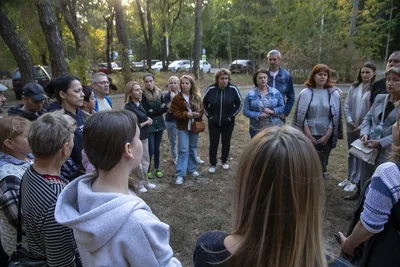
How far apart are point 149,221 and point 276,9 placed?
82.9ft

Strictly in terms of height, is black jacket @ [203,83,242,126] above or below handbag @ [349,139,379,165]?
above

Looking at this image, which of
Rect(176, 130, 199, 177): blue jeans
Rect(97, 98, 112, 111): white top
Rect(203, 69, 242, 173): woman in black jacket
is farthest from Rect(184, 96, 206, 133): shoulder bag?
Rect(97, 98, 112, 111): white top

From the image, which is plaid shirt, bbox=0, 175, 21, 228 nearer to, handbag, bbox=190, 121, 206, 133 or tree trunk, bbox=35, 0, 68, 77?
handbag, bbox=190, 121, 206, 133

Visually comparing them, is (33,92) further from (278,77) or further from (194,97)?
(278,77)

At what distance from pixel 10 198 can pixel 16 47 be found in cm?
482

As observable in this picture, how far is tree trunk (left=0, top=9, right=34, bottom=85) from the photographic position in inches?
206

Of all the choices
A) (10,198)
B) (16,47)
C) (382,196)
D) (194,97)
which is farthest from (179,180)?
(16,47)

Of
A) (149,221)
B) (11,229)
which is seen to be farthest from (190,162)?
(149,221)

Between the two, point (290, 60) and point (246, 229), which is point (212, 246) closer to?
point (246, 229)

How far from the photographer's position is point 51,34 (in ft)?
18.4

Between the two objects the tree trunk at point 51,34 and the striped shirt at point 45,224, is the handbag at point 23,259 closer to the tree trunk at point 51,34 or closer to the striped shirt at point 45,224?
the striped shirt at point 45,224

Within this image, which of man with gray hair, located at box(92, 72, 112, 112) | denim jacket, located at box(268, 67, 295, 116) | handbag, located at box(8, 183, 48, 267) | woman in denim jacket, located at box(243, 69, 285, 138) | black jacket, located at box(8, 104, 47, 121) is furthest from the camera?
denim jacket, located at box(268, 67, 295, 116)

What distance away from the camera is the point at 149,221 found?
46.7 inches

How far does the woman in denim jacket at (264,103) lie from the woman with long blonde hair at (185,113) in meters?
0.90
